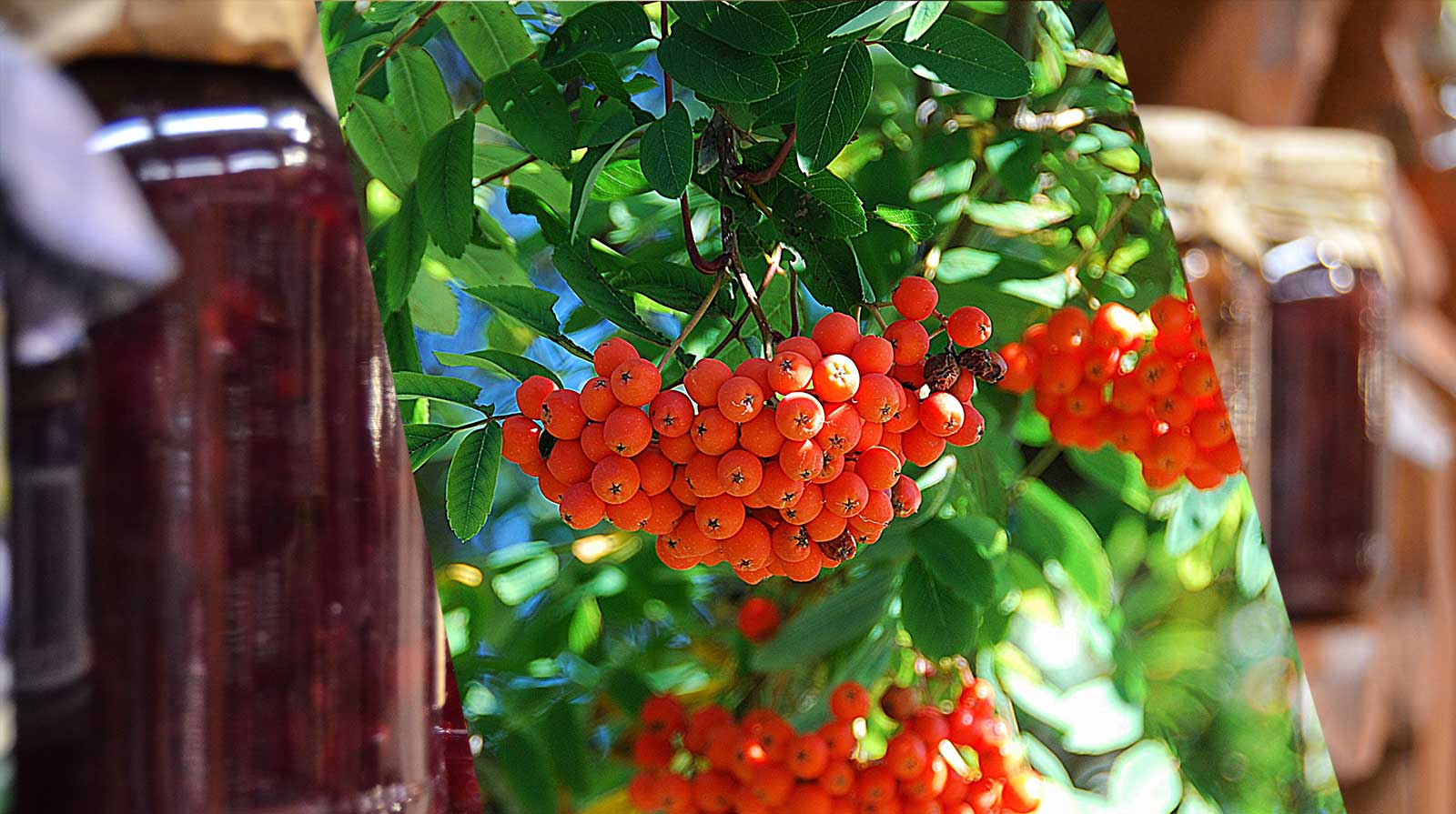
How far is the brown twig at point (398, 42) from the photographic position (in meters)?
0.27

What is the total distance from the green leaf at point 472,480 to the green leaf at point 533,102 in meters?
0.07

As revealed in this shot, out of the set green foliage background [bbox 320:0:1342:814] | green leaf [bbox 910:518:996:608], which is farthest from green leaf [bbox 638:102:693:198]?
green leaf [bbox 910:518:996:608]

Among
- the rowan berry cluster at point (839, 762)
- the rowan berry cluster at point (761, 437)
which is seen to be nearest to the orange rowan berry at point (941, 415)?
the rowan berry cluster at point (761, 437)

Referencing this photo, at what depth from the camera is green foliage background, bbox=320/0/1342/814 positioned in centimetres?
26

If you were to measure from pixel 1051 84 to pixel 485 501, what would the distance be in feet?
0.61

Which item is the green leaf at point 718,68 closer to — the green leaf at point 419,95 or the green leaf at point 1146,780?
the green leaf at point 419,95

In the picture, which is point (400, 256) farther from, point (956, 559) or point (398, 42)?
point (956, 559)

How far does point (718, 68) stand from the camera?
0.26 metres

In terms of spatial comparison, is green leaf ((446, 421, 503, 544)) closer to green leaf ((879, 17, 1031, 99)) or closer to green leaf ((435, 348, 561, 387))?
green leaf ((435, 348, 561, 387))

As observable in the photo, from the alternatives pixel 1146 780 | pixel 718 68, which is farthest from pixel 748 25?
pixel 1146 780

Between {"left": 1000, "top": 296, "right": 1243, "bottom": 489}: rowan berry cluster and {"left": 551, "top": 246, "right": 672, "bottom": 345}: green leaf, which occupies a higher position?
{"left": 551, "top": 246, "right": 672, "bottom": 345}: green leaf

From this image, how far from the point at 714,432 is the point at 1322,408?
0.17 metres

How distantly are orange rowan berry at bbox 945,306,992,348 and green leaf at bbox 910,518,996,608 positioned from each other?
0.19 feet

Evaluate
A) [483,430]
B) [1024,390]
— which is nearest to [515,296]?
[483,430]
